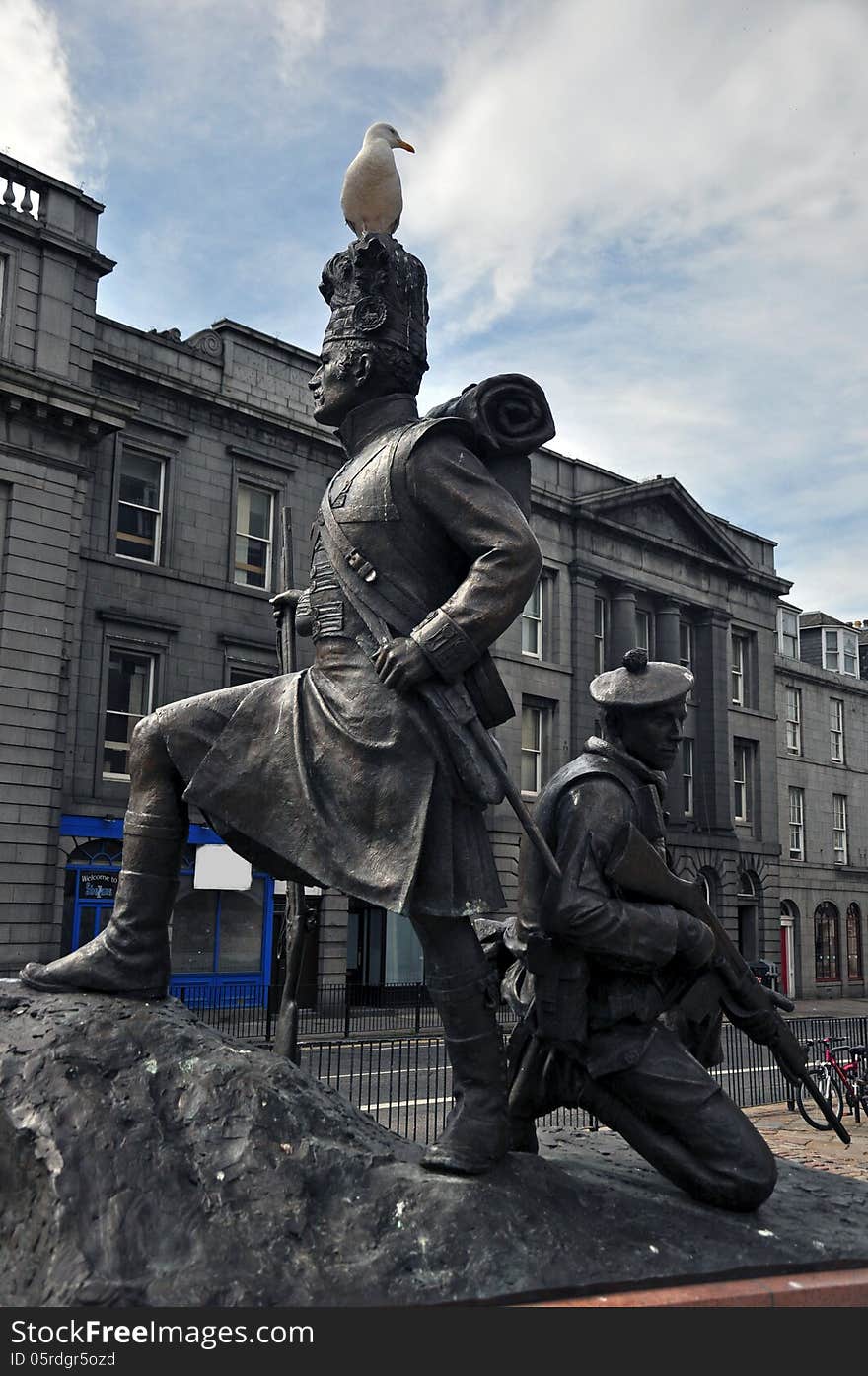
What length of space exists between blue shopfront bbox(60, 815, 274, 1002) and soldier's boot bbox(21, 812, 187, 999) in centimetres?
1724

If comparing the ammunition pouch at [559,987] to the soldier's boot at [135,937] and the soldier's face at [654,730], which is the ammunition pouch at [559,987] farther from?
the soldier's boot at [135,937]

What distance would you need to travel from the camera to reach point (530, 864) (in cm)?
436

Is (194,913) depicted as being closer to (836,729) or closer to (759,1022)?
(759,1022)

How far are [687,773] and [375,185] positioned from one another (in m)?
34.2

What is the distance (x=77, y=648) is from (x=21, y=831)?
11.8 feet

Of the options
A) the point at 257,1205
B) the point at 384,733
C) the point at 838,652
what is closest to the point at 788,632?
the point at 838,652

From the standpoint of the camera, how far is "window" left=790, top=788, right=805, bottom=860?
41969 millimetres

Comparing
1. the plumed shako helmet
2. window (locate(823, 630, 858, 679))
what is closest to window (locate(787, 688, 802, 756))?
window (locate(823, 630, 858, 679))

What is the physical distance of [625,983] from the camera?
4379mm

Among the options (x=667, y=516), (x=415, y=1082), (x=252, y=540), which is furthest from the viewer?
(x=667, y=516)

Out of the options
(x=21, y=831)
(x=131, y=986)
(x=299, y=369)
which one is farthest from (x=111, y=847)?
(x=131, y=986)

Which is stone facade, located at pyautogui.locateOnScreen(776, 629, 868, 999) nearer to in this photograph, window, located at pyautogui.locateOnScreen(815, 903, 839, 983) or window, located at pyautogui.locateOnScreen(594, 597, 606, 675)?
window, located at pyautogui.locateOnScreen(815, 903, 839, 983)

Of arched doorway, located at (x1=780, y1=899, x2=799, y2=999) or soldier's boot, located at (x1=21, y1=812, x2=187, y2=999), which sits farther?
arched doorway, located at (x1=780, y1=899, x2=799, y2=999)

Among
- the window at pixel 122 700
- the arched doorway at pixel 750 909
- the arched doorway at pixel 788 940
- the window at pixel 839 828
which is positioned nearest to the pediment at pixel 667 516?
the arched doorway at pixel 750 909
